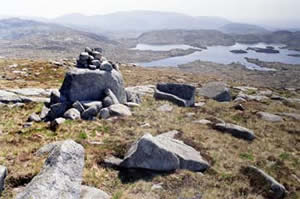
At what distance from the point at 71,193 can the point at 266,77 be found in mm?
194456

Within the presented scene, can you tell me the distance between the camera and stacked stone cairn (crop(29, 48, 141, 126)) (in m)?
22.2

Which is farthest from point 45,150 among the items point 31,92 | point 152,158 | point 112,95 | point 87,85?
point 31,92

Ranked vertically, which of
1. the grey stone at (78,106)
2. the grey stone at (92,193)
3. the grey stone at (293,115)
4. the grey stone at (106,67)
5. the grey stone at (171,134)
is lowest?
the grey stone at (293,115)

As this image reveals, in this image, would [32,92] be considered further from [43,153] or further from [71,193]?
[71,193]

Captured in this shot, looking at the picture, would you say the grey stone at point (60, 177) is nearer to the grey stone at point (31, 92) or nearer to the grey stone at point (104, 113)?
the grey stone at point (104, 113)

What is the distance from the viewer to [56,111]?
73.3ft

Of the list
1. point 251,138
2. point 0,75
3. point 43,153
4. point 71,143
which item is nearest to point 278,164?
point 251,138

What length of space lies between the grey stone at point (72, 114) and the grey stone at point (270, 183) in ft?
42.6

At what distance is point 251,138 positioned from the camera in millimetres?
20859

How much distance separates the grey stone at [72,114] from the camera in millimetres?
21191

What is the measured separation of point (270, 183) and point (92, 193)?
29.5 ft

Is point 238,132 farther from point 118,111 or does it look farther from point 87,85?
point 87,85

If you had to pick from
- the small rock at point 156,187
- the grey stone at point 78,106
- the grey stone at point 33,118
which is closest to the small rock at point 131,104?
the grey stone at point 78,106

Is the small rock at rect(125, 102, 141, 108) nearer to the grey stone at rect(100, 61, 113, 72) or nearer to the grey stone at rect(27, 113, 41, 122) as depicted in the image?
the grey stone at rect(100, 61, 113, 72)
